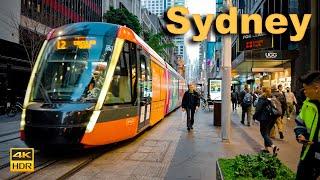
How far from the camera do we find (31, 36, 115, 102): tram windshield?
38.3 feet

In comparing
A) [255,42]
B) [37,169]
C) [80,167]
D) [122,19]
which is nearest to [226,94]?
[80,167]

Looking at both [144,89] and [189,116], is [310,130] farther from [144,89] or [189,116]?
[189,116]

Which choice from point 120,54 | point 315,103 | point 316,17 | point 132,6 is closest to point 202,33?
point 120,54

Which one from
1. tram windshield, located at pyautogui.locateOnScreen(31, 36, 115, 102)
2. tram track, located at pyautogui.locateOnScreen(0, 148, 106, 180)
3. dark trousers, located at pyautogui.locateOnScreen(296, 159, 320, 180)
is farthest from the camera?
tram windshield, located at pyautogui.locateOnScreen(31, 36, 115, 102)

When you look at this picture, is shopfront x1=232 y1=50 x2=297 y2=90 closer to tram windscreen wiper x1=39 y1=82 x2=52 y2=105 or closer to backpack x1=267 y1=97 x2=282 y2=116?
backpack x1=267 y1=97 x2=282 y2=116

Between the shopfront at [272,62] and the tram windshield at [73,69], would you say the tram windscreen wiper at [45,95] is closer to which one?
the tram windshield at [73,69]

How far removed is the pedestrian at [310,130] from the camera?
5379 millimetres

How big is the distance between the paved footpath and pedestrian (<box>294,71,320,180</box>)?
3797 millimetres

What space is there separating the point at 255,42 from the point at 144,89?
2309 cm

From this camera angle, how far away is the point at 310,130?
543 cm

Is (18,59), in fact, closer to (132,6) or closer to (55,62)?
(55,62)

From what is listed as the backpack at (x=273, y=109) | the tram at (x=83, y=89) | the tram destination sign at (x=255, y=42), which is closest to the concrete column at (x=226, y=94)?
the backpack at (x=273, y=109)

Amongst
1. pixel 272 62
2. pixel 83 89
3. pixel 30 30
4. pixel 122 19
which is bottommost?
Answer: pixel 83 89

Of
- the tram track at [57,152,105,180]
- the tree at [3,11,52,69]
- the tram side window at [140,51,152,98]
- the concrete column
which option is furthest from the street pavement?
the tree at [3,11,52,69]
